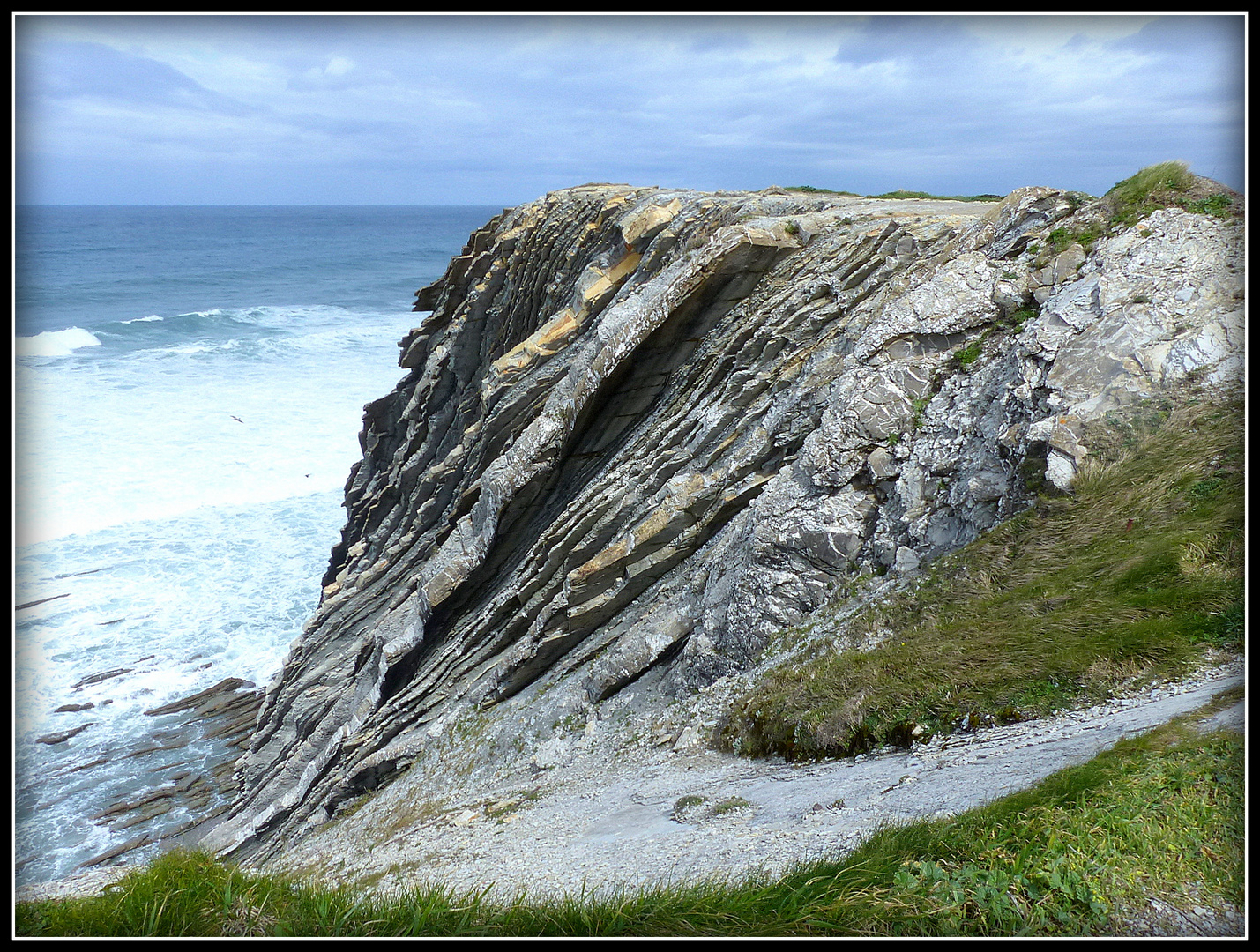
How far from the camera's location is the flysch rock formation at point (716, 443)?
344 inches

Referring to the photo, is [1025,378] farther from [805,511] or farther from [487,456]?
[487,456]

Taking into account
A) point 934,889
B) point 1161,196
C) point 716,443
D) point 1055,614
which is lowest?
point 934,889

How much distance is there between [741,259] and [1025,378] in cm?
737

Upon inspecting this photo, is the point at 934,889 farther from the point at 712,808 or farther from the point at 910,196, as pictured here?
the point at 910,196

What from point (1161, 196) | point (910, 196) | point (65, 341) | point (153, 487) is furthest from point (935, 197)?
point (65, 341)

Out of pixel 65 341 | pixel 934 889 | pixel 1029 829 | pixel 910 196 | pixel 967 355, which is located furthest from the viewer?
pixel 65 341

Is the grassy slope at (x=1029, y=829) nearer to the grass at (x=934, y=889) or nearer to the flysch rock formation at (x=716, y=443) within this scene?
the grass at (x=934, y=889)

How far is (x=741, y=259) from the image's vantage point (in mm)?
14883

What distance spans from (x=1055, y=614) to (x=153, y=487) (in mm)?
44820

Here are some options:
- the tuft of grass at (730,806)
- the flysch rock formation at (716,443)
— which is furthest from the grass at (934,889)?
the flysch rock formation at (716,443)

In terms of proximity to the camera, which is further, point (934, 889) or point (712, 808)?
point (712, 808)

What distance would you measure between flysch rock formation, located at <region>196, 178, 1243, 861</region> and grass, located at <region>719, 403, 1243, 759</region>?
0.56 meters

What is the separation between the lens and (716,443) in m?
12.6

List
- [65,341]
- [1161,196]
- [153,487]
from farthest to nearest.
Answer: [65,341] < [153,487] < [1161,196]
